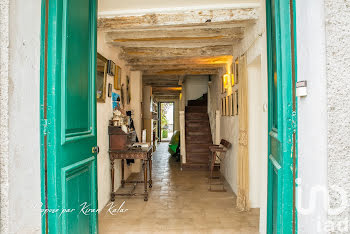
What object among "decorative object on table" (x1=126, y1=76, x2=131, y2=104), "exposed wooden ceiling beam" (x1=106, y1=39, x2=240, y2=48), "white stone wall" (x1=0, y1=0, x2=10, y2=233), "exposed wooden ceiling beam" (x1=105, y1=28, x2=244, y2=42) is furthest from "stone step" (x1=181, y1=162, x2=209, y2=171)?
"white stone wall" (x1=0, y1=0, x2=10, y2=233)

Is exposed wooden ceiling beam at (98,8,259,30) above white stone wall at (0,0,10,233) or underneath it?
above

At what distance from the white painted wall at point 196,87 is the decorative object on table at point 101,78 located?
21.8 feet

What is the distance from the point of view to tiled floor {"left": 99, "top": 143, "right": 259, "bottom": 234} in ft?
10.5

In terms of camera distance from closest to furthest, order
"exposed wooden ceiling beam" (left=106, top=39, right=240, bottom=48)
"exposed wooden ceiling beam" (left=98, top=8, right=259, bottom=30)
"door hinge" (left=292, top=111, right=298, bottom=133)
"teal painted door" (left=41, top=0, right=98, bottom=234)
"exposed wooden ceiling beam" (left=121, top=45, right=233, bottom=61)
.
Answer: "door hinge" (left=292, top=111, right=298, bottom=133), "teal painted door" (left=41, top=0, right=98, bottom=234), "exposed wooden ceiling beam" (left=98, top=8, right=259, bottom=30), "exposed wooden ceiling beam" (left=106, top=39, right=240, bottom=48), "exposed wooden ceiling beam" (left=121, top=45, right=233, bottom=61)

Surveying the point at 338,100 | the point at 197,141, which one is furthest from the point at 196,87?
the point at 338,100

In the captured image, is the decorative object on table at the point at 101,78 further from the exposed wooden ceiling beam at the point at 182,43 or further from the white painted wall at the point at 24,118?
the white painted wall at the point at 24,118

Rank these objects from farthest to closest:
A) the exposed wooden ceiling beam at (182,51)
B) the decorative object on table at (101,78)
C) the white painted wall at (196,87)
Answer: the white painted wall at (196,87) < the exposed wooden ceiling beam at (182,51) < the decorative object on table at (101,78)

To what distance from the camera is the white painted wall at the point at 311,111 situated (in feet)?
4.35

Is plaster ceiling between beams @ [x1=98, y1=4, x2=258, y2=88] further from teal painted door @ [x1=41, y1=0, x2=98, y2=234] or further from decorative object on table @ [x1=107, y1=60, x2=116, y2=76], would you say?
teal painted door @ [x1=41, y1=0, x2=98, y2=234]

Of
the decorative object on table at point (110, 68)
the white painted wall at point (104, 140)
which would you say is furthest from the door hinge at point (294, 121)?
the decorative object on table at point (110, 68)

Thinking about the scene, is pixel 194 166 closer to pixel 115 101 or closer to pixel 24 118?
pixel 115 101

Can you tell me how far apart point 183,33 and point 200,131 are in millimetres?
4343

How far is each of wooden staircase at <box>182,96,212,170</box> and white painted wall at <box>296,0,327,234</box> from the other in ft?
18.4

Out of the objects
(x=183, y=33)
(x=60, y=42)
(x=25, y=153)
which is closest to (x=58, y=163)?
(x=25, y=153)
